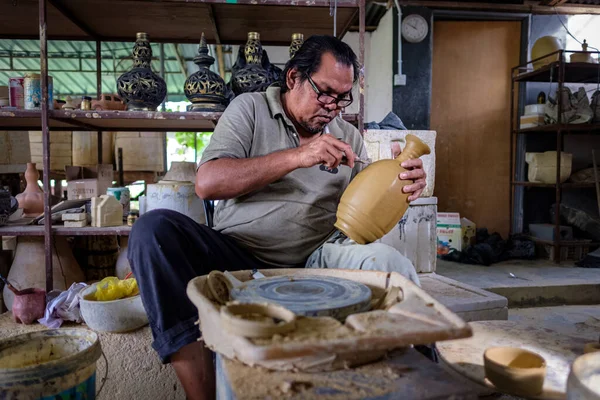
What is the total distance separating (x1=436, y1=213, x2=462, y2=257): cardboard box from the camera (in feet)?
15.7

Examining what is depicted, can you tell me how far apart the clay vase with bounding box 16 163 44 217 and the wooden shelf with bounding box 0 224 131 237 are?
0.47 meters

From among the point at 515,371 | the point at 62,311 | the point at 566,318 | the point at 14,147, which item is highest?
the point at 14,147

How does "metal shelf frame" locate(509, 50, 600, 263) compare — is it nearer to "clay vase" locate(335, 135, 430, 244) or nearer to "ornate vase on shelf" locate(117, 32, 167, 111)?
"clay vase" locate(335, 135, 430, 244)

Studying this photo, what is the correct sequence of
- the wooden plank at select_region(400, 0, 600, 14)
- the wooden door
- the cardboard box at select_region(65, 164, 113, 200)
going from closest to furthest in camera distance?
the cardboard box at select_region(65, 164, 113, 200) → the wooden plank at select_region(400, 0, 600, 14) → the wooden door

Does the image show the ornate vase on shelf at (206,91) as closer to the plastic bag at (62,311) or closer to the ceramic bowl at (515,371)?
the plastic bag at (62,311)

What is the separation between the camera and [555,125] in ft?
15.1

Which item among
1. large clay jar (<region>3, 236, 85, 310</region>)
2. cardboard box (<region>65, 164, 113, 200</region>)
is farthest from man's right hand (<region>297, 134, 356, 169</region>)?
cardboard box (<region>65, 164, 113, 200</region>)

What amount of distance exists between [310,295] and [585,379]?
0.74m

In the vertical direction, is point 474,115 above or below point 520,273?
above

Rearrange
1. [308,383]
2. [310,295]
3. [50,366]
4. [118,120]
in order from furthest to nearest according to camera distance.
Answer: [118,120] → [50,366] → [310,295] → [308,383]

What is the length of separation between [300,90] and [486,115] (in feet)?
13.9

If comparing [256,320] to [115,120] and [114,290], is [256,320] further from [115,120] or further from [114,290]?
[115,120]

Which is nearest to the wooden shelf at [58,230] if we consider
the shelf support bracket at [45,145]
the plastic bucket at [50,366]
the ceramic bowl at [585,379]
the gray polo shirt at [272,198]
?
the shelf support bracket at [45,145]

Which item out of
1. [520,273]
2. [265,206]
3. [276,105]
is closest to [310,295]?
[265,206]
